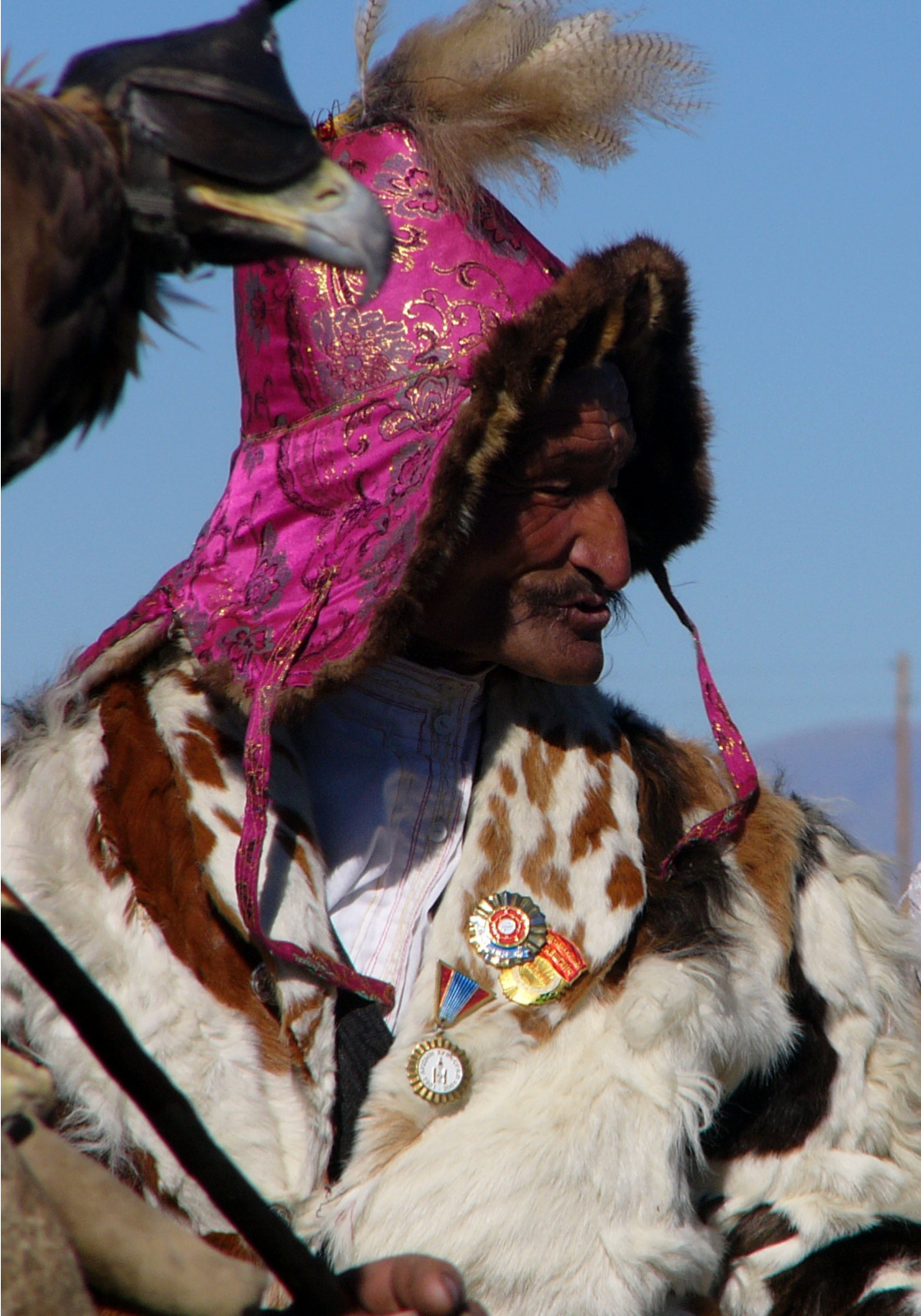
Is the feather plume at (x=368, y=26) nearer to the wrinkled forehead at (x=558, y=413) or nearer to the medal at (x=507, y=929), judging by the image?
the wrinkled forehead at (x=558, y=413)

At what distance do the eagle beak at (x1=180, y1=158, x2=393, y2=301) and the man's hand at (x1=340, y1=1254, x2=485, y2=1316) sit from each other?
31.4 inches

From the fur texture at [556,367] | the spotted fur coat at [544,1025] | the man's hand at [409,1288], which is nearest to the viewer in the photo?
the man's hand at [409,1288]

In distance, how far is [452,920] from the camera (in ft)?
7.96

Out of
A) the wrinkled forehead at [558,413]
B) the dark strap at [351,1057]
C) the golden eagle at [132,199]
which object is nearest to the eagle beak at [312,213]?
the golden eagle at [132,199]

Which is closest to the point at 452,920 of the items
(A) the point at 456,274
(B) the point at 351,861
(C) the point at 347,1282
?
(B) the point at 351,861

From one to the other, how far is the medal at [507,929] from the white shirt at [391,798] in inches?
3.9

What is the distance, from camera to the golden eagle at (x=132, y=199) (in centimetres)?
114

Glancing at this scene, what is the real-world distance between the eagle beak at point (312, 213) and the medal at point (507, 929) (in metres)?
1.29

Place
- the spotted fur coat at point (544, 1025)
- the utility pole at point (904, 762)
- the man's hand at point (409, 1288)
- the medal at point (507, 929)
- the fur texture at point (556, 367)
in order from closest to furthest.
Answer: the man's hand at point (409, 1288) < the spotted fur coat at point (544, 1025) < the fur texture at point (556, 367) < the medal at point (507, 929) < the utility pole at point (904, 762)

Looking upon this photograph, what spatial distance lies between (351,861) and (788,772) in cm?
85

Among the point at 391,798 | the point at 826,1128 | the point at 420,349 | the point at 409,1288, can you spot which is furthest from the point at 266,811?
the point at 409,1288

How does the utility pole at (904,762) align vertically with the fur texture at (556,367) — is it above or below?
below

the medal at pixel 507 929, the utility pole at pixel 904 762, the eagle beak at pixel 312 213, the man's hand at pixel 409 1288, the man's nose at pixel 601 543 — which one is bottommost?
the utility pole at pixel 904 762

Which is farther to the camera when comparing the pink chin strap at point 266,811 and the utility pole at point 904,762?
the utility pole at point 904,762
